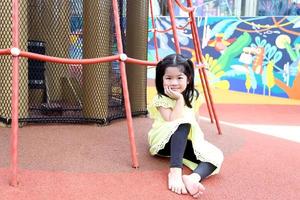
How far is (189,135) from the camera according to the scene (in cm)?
187

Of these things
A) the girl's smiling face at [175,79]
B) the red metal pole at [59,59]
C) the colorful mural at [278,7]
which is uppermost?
the colorful mural at [278,7]

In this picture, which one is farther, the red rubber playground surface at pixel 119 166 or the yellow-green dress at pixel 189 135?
the yellow-green dress at pixel 189 135

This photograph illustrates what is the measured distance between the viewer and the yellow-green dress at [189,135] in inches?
71.2

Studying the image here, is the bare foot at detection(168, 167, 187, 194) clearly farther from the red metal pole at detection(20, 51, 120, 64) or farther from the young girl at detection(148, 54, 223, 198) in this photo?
the red metal pole at detection(20, 51, 120, 64)

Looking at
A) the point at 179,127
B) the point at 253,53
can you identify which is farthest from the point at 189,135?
the point at 253,53

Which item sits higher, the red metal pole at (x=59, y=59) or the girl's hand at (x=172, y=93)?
the red metal pole at (x=59, y=59)

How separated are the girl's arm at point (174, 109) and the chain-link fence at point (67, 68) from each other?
3.19 feet

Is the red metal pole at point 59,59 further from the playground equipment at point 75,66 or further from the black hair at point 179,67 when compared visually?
the playground equipment at point 75,66

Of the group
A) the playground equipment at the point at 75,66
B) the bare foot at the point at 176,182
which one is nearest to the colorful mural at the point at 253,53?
the playground equipment at the point at 75,66

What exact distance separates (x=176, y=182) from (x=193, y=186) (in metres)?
0.09

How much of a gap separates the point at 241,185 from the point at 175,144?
36cm

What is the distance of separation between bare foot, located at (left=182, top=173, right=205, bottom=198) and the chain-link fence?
1.24 meters

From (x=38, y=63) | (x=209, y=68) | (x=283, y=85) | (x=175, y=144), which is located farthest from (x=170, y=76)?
(x=209, y=68)

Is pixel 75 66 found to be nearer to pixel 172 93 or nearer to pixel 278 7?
pixel 172 93
